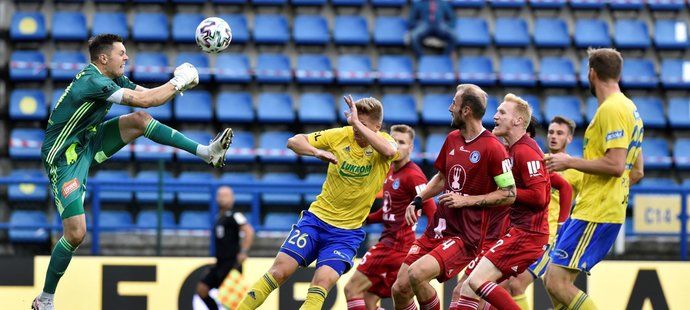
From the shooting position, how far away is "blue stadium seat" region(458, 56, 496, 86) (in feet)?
58.8

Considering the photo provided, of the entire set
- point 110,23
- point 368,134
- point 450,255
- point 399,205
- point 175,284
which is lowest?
point 175,284

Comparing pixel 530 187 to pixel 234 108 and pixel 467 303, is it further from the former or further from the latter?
pixel 234 108

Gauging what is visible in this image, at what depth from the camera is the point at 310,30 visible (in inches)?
721

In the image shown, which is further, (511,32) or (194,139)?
(511,32)

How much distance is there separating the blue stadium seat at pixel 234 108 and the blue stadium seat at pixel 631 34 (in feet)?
21.2

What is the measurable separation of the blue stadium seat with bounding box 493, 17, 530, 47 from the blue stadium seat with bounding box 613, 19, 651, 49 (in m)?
1.59

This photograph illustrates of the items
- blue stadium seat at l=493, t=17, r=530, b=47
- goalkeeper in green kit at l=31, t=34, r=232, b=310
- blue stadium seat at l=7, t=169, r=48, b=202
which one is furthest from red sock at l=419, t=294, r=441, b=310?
blue stadium seat at l=493, t=17, r=530, b=47

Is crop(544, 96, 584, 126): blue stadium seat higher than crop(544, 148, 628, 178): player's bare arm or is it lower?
higher

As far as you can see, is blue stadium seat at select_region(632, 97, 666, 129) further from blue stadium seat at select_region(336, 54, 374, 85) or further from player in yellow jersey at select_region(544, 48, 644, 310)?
player in yellow jersey at select_region(544, 48, 644, 310)

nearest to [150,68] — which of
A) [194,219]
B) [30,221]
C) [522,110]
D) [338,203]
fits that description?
[194,219]

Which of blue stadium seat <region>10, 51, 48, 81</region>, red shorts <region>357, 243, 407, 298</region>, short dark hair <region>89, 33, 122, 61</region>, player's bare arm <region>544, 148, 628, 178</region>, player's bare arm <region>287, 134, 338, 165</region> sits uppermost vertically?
blue stadium seat <region>10, 51, 48, 81</region>

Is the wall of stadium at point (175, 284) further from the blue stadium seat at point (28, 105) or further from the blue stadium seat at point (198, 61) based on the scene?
the blue stadium seat at point (198, 61)

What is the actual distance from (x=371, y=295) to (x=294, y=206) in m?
5.98

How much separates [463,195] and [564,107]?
9764 millimetres
